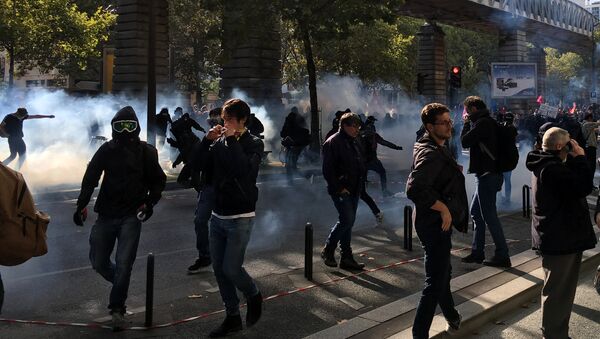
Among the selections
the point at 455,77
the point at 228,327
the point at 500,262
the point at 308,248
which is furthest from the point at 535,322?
the point at 455,77

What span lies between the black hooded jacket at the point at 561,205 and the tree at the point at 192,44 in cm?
3104

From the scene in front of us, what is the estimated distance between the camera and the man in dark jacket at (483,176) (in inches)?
251

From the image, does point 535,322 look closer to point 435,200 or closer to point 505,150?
point 435,200

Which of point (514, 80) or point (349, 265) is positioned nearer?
point (349, 265)

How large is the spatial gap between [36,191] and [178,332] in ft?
29.6

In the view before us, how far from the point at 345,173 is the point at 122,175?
2486mm

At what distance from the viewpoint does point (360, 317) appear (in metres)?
4.75

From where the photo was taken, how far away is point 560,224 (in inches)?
163

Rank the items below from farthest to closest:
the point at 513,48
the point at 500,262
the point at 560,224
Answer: the point at 513,48, the point at 500,262, the point at 560,224

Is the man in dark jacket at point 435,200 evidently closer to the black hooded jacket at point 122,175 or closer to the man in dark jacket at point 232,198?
the man in dark jacket at point 232,198

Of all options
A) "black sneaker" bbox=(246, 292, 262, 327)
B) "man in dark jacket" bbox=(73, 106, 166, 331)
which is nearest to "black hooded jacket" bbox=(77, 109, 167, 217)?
"man in dark jacket" bbox=(73, 106, 166, 331)

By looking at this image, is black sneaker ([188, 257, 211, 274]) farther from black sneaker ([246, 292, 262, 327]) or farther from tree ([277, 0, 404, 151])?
tree ([277, 0, 404, 151])

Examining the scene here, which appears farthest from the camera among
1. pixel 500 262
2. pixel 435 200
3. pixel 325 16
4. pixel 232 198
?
pixel 325 16

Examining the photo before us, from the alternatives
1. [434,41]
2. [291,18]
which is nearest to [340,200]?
[291,18]
